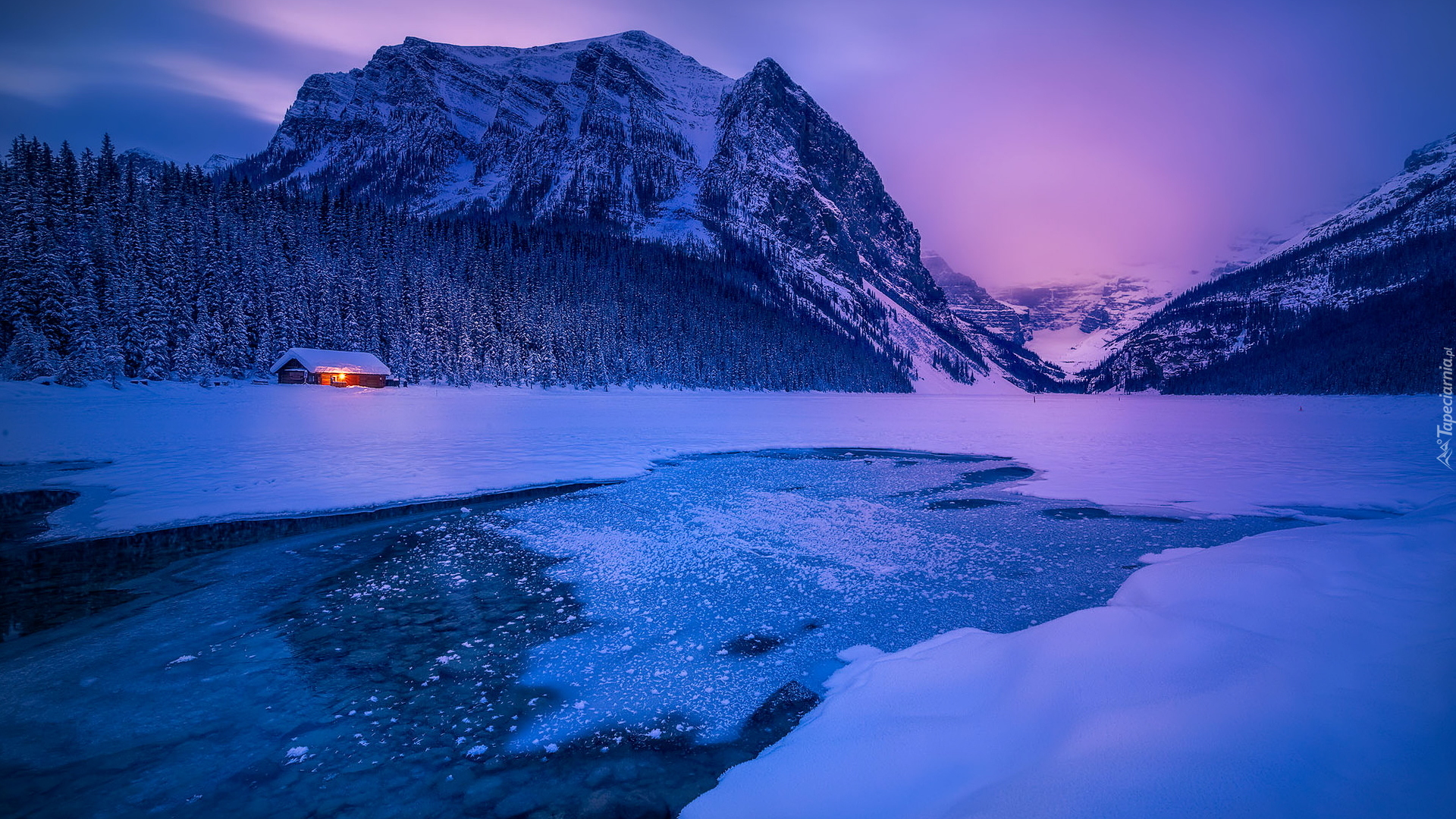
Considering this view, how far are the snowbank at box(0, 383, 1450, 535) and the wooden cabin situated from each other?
12688mm

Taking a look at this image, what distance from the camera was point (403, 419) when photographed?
34.2 m

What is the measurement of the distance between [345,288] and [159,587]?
244 feet

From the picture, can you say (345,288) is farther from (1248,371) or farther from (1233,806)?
(1248,371)

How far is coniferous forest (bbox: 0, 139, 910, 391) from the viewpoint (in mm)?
42469

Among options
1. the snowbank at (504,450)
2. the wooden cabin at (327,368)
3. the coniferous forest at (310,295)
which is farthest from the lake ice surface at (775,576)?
the wooden cabin at (327,368)

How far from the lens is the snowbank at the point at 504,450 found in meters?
14.8

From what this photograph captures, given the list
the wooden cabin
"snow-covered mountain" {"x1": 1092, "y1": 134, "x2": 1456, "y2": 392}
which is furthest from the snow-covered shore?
"snow-covered mountain" {"x1": 1092, "y1": 134, "x2": 1456, "y2": 392}

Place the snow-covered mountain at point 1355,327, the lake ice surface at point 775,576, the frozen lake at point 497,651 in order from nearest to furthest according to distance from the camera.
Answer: the frozen lake at point 497,651 → the lake ice surface at point 775,576 → the snow-covered mountain at point 1355,327

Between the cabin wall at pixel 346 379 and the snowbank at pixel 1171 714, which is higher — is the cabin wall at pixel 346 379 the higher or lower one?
Answer: the higher one

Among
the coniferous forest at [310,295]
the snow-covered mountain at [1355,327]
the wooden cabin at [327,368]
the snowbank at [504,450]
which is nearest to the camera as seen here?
the snowbank at [504,450]

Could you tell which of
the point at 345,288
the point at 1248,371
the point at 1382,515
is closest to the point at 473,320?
the point at 345,288

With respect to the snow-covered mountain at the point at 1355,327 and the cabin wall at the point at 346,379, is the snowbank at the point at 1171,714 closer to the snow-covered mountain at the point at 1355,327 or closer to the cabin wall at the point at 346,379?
the cabin wall at the point at 346,379

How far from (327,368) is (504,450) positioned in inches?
1969

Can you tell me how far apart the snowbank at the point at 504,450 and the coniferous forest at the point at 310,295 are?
868 centimetres
